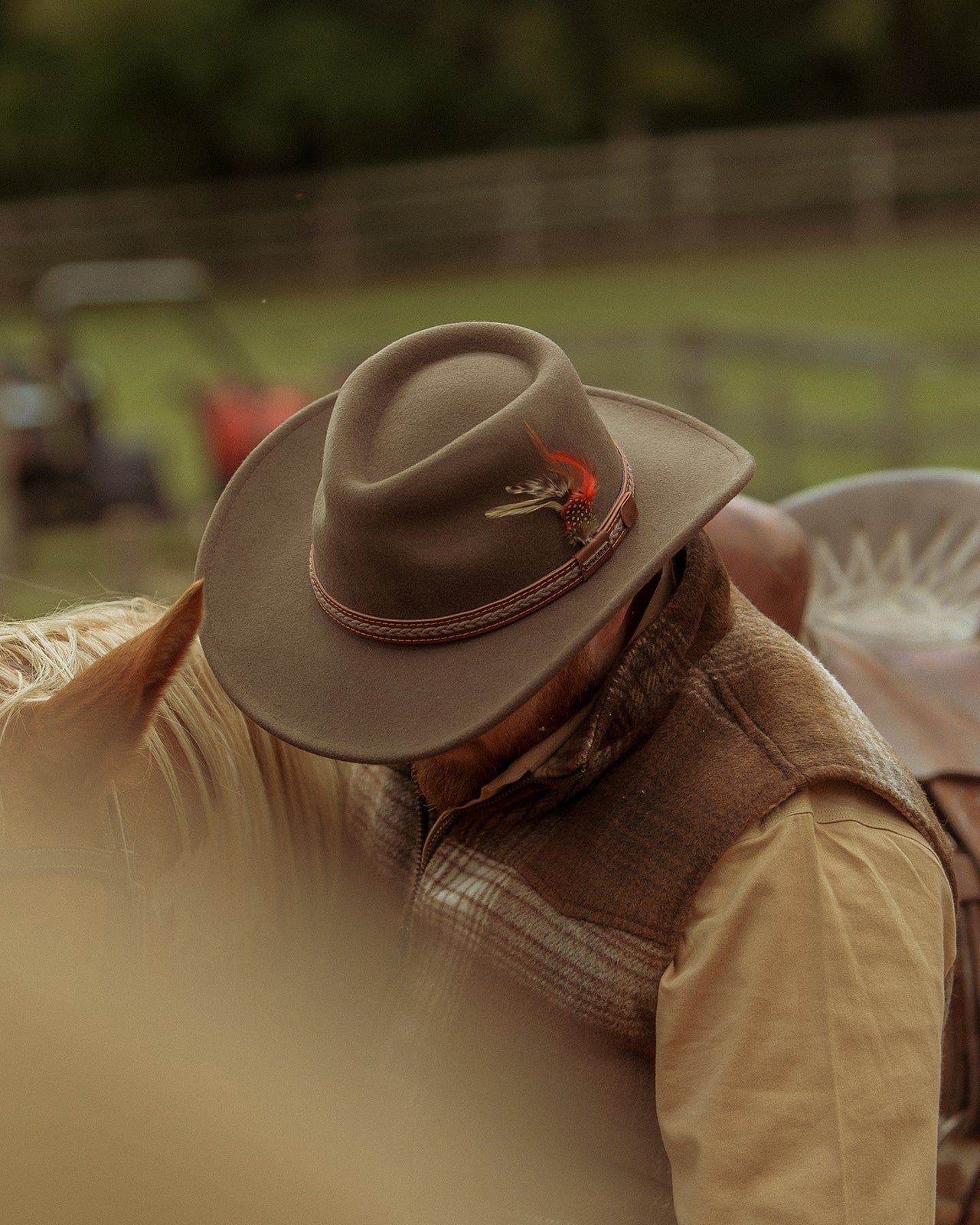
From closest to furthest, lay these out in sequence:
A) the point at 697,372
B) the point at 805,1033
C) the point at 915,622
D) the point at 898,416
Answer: the point at 805,1033 < the point at 915,622 < the point at 697,372 < the point at 898,416

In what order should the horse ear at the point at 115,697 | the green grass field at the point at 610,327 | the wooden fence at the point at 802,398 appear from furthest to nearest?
the green grass field at the point at 610,327, the wooden fence at the point at 802,398, the horse ear at the point at 115,697

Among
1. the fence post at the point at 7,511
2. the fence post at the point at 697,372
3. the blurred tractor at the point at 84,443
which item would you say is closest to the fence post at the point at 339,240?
the blurred tractor at the point at 84,443

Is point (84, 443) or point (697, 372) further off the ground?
point (697, 372)

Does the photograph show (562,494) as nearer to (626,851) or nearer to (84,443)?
(626,851)

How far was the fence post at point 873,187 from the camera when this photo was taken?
19.4 meters

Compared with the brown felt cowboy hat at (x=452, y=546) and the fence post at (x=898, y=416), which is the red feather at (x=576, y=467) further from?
the fence post at (x=898, y=416)

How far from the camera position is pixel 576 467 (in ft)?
3.44

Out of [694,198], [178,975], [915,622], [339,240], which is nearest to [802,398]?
[915,622]

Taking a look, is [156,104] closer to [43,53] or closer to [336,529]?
[43,53]

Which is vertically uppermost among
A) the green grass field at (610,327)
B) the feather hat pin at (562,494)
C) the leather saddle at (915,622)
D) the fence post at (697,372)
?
the feather hat pin at (562,494)

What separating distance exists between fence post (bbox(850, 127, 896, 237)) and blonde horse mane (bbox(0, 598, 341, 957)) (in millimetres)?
19475

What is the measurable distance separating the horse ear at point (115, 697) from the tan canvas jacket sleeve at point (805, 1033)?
1.44 ft

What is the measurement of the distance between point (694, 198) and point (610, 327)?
251 inches

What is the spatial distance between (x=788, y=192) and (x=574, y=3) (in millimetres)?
9553
